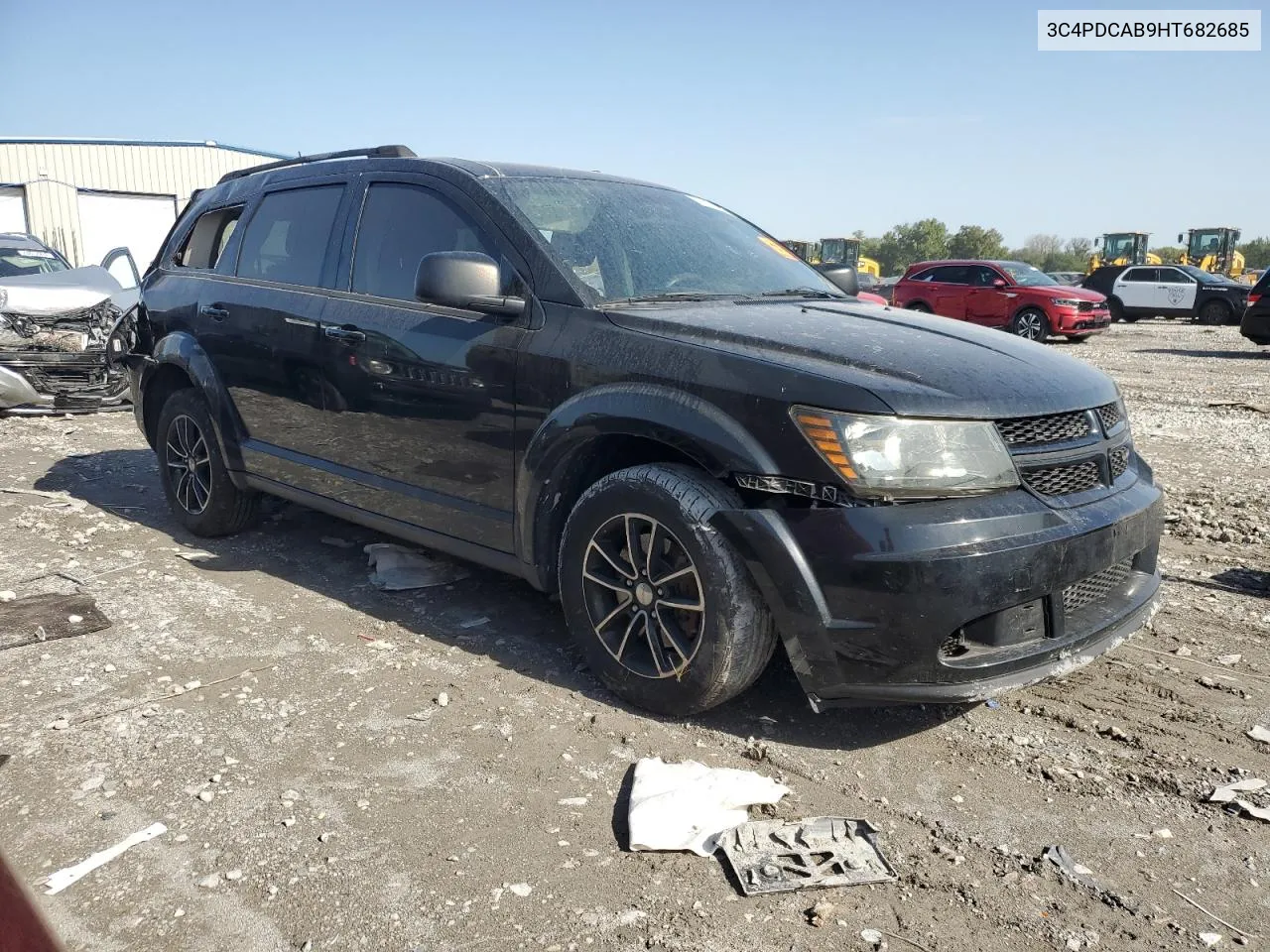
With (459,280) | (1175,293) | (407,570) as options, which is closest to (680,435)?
(459,280)

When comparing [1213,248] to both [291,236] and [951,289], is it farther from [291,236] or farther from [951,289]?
[291,236]

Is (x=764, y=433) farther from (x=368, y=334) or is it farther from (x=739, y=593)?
(x=368, y=334)

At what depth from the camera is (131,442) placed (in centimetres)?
853

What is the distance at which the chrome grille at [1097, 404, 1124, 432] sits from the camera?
329 cm

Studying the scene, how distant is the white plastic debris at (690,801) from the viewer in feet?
8.71

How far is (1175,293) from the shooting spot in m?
26.3

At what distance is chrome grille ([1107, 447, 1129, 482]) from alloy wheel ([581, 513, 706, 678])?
141 cm

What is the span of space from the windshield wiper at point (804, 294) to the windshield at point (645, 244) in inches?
0.6

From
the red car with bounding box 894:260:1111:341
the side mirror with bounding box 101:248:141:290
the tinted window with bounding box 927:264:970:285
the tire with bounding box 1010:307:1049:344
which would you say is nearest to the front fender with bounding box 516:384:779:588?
the side mirror with bounding box 101:248:141:290

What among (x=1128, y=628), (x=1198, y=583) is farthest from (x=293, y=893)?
(x=1198, y=583)

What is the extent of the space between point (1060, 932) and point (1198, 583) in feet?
9.76

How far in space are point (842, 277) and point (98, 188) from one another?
103 ft

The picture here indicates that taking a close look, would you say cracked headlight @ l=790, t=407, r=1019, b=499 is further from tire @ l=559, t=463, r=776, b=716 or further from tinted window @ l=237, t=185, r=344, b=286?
tinted window @ l=237, t=185, r=344, b=286

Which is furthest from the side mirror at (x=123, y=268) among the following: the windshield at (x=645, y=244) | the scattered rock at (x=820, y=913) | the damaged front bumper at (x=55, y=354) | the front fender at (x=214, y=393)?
the scattered rock at (x=820, y=913)
